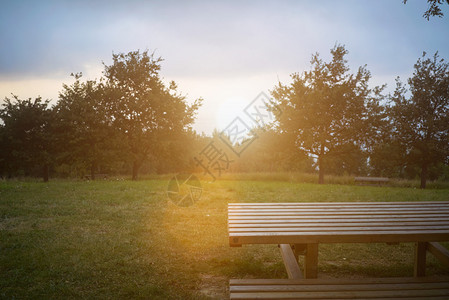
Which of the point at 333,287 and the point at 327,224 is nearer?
the point at 333,287

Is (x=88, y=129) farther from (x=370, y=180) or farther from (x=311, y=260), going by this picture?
(x=311, y=260)

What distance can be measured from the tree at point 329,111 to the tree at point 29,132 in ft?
75.0

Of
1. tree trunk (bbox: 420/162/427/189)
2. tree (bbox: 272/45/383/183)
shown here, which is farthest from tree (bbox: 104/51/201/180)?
tree trunk (bbox: 420/162/427/189)

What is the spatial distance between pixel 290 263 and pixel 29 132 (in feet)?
112

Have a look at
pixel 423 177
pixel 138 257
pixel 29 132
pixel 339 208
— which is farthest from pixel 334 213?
pixel 29 132

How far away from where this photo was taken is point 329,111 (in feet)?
72.5

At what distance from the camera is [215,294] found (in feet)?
14.6

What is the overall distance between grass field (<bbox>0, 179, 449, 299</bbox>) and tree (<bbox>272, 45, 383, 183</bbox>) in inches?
568

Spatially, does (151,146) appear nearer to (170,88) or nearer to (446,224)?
(170,88)

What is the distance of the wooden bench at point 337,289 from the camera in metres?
2.90

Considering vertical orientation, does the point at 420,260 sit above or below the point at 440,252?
below

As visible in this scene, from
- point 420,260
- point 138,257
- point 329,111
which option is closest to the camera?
point 420,260

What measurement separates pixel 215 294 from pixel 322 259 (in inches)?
95.9

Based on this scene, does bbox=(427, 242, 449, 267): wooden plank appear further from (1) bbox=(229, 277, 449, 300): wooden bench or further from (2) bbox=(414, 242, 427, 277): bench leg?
(1) bbox=(229, 277, 449, 300): wooden bench
